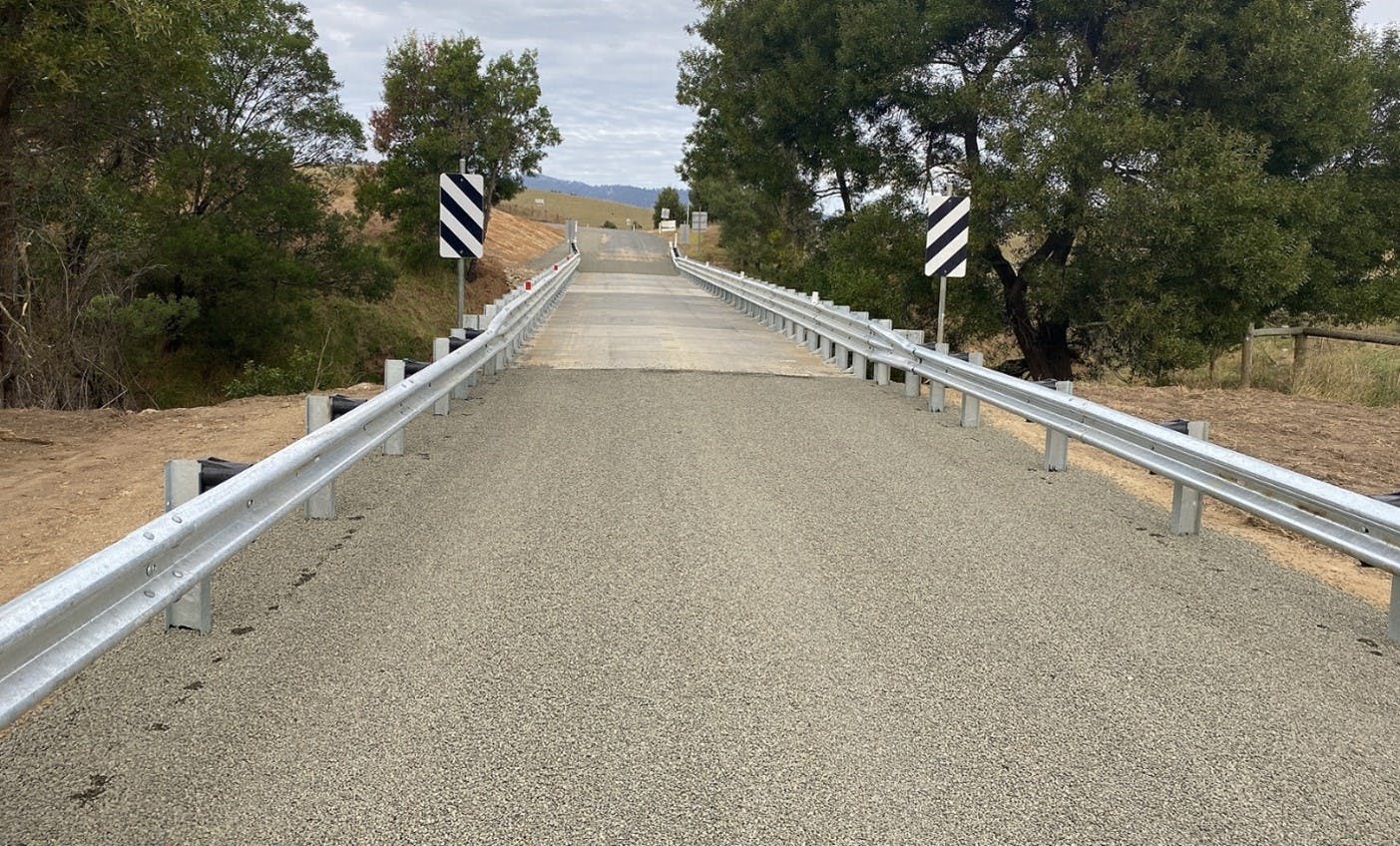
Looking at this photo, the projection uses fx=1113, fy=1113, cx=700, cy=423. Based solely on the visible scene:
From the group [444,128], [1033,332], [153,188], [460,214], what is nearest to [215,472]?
[460,214]

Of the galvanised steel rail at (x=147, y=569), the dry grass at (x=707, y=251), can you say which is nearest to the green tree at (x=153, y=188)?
the galvanised steel rail at (x=147, y=569)

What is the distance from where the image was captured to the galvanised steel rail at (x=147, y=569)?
290 cm

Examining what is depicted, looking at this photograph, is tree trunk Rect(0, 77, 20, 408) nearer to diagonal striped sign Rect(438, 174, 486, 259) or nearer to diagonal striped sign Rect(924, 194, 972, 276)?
diagonal striped sign Rect(438, 174, 486, 259)

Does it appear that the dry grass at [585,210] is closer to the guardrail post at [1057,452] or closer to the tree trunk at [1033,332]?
the tree trunk at [1033,332]

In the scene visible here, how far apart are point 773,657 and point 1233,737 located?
1.60 m

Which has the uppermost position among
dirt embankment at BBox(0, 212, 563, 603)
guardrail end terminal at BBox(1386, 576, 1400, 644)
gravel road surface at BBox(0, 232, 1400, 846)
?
guardrail end terminal at BBox(1386, 576, 1400, 644)

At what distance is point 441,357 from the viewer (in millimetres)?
9789

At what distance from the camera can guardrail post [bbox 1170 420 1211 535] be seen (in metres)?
6.37

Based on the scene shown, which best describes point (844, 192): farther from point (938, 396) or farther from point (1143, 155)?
point (938, 396)

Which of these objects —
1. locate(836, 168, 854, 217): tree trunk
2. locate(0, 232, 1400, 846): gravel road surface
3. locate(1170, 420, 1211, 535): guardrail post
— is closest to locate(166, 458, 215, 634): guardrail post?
locate(0, 232, 1400, 846): gravel road surface

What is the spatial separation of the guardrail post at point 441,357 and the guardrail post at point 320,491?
3316 mm

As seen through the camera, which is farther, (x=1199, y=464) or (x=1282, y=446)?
(x=1282, y=446)

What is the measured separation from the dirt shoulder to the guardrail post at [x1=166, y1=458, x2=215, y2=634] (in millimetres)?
5220

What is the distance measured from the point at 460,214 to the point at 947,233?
20.0 feet
